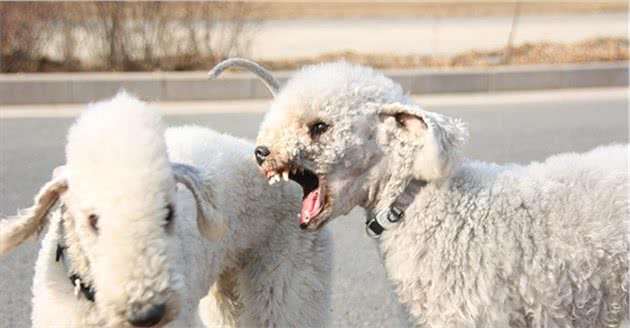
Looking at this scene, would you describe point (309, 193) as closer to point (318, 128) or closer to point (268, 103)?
point (318, 128)

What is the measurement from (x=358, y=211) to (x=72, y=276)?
3.84m

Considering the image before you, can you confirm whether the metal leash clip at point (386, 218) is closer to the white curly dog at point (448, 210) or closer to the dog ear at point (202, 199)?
the white curly dog at point (448, 210)

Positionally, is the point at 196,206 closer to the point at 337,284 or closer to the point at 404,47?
the point at 337,284

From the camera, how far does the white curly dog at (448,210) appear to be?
3393 mm

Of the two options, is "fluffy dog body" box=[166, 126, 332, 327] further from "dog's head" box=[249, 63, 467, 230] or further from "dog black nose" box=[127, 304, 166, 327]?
"dog black nose" box=[127, 304, 166, 327]

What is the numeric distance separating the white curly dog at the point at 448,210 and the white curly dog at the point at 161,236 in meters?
0.26

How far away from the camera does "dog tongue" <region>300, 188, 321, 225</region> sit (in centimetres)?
348

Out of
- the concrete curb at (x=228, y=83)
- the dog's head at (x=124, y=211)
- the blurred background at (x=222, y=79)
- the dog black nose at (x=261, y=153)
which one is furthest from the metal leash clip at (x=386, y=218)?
the concrete curb at (x=228, y=83)

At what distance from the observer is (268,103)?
9914mm

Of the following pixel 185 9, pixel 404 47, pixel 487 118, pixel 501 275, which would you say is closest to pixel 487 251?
pixel 501 275

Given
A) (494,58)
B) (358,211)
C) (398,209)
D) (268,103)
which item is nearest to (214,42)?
(268,103)

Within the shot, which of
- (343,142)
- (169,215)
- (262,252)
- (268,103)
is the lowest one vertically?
(268,103)

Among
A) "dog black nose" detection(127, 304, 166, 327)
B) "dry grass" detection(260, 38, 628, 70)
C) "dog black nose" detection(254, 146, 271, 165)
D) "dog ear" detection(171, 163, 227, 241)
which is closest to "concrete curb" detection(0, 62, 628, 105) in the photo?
"dry grass" detection(260, 38, 628, 70)

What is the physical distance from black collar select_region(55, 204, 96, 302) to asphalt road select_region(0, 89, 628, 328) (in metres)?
1.91
